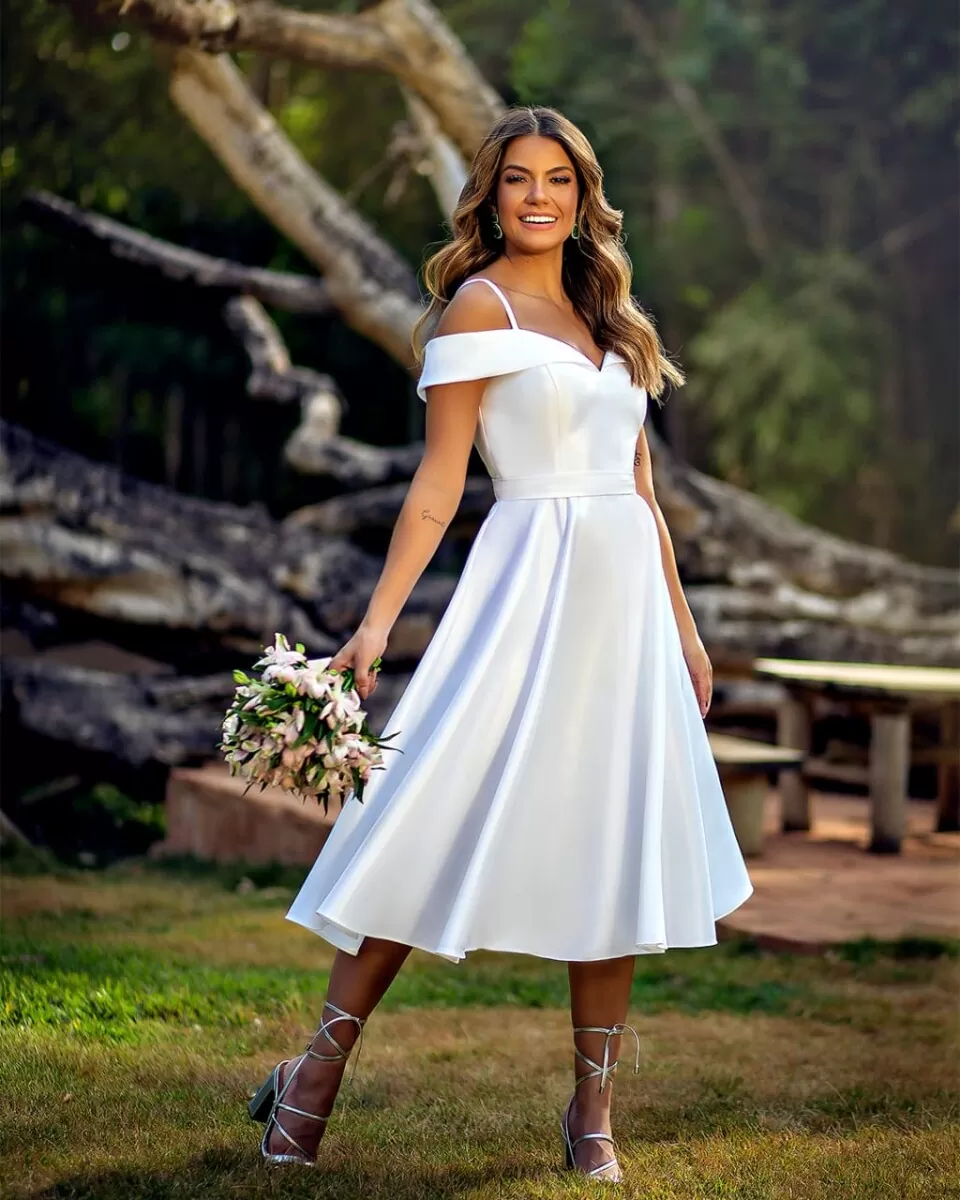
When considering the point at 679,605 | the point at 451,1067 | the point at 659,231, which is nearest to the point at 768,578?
the point at 659,231

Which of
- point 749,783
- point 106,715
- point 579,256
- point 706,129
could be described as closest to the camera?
point 579,256

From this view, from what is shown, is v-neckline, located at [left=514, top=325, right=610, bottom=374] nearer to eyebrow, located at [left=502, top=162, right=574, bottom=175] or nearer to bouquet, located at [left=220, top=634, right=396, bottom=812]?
eyebrow, located at [left=502, top=162, right=574, bottom=175]

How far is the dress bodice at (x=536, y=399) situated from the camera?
2562mm

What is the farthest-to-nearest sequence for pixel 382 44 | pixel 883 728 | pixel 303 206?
pixel 303 206 < pixel 382 44 < pixel 883 728

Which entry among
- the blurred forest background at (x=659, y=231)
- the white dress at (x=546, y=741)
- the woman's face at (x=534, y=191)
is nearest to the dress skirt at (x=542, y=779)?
the white dress at (x=546, y=741)

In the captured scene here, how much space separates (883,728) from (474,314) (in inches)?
157

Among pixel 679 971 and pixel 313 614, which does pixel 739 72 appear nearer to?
pixel 313 614

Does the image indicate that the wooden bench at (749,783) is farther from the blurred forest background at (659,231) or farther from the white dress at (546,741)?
the blurred forest background at (659,231)

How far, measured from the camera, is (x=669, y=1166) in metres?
2.59

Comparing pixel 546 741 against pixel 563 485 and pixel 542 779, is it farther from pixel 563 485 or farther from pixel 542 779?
pixel 563 485

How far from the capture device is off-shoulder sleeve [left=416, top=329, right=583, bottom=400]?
8.38 feet

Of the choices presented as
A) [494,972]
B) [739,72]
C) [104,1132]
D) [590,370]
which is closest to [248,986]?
[494,972]

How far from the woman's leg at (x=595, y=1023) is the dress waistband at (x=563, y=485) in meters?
0.75

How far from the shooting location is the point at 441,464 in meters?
2.58
